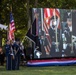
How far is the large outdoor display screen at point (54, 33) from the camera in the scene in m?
21.8

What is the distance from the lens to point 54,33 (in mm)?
22234

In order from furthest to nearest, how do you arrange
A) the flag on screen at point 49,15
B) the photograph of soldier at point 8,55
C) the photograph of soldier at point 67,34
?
1. the photograph of soldier at point 67,34
2. the flag on screen at point 49,15
3. the photograph of soldier at point 8,55

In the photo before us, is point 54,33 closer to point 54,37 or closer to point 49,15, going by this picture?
point 54,37

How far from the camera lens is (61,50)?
2238 centimetres

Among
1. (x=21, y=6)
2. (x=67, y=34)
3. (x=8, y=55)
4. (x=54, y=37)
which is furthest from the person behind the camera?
(x=21, y=6)

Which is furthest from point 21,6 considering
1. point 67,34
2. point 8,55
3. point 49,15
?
point 8,55

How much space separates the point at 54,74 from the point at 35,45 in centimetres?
552

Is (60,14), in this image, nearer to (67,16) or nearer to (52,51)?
(67,16)

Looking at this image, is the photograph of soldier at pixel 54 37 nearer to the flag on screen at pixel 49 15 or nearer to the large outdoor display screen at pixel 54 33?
the large outdoor display screen at pixel 54 33

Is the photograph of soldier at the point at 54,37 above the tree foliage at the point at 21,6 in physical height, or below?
below

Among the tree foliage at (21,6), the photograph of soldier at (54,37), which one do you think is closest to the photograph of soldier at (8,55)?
the photograph of soldier at (54,37)

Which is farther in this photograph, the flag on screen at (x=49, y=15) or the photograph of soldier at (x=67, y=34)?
the photograph of soldier at (x=67, y=34)

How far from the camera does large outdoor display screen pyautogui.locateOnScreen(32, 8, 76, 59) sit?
21.8 metres

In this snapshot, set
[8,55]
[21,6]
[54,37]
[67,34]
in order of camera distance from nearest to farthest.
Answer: [8,55], [54,37], [67,34], [21,6]
